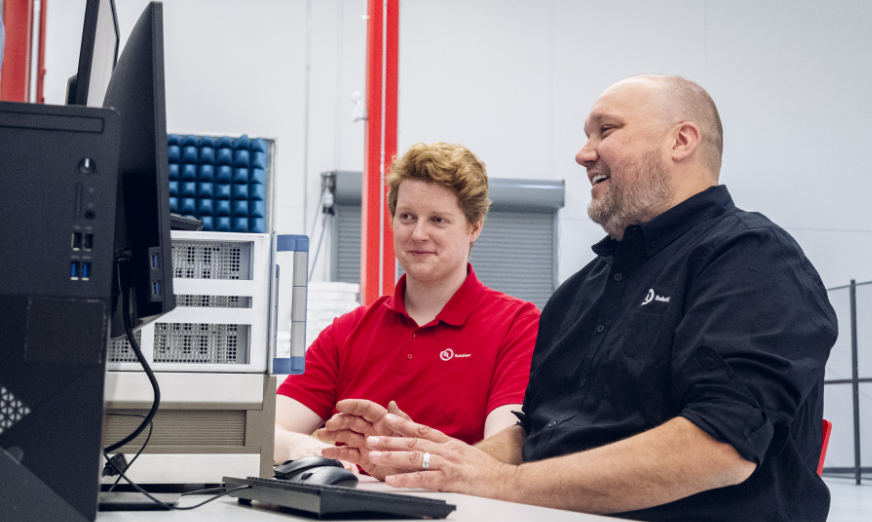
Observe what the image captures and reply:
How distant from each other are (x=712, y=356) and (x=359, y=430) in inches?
27.7

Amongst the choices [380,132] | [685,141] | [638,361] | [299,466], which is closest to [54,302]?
[299,466]

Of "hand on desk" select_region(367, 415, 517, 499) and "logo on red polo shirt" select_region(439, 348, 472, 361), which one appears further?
"logo on red polo shirt" select_region(439, 348, 472, 361)

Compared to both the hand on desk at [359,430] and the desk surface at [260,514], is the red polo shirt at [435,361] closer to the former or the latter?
the hand on desk at [359,430]

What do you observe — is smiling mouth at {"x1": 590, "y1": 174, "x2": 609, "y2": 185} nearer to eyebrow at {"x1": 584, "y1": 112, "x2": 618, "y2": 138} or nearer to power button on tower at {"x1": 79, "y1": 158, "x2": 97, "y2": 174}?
eyebrow at {"x1": 584, "y1": 112, "x2": 618, "y2": 138}

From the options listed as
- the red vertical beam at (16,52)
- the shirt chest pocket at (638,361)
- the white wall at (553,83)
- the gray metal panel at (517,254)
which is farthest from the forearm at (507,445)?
the gray metal panel at (517,254)

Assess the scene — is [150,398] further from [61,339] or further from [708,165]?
[708,165]

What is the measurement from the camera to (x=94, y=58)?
103cm

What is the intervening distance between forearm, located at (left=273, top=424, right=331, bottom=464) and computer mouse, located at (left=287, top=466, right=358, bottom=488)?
1.85 feet

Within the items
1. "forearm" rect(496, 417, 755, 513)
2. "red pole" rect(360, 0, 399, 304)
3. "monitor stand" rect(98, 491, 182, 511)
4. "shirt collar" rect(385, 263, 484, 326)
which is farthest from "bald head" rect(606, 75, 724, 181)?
"red pole" rect(360, 0, 399, 304)

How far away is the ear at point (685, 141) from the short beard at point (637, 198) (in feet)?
0.13

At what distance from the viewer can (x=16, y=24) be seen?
13.2 ft

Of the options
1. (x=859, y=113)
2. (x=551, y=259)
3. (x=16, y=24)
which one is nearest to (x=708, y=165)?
(x=16, y=24)

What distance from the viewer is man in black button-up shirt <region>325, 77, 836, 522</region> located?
3.76 ft

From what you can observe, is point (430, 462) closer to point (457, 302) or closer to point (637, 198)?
point (637, 198)
